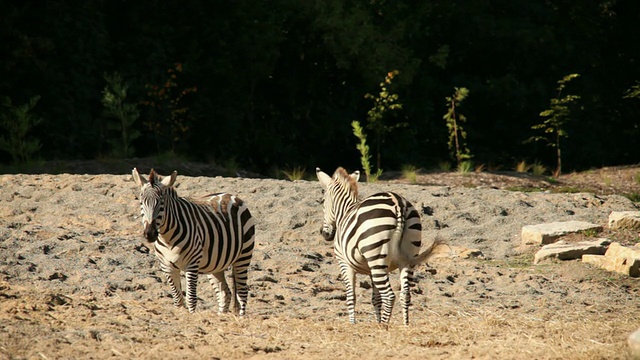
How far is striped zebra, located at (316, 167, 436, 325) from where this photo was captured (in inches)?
355

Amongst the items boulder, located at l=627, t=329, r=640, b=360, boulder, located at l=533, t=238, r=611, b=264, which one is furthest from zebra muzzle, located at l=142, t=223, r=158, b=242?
boulder, located at l=533, t=238, r=611, b=264

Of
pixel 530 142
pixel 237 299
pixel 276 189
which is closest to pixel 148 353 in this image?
pixel 237 299

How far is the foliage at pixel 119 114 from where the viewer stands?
67.6 ft

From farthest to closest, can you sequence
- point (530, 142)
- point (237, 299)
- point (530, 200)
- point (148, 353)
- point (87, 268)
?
1. point (530, 142)
2. point (530, 200)
3. point (87, 268)
4. point (237, 299)
5. point (148, 353)

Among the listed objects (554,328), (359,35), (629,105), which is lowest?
(554,328)

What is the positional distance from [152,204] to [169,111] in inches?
558

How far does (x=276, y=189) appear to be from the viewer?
16141 mm

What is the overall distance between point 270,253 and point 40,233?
3053 mm

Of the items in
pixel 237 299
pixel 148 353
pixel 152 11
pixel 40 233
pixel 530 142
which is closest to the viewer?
pixel 148 353

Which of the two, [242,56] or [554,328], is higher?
[242,56]

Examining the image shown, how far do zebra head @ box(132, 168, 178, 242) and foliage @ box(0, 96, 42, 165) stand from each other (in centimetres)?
1106

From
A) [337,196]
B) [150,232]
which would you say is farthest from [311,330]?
[337,196]

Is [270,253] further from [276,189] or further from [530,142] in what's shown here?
[530,142]

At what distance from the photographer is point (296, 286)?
449 inches
